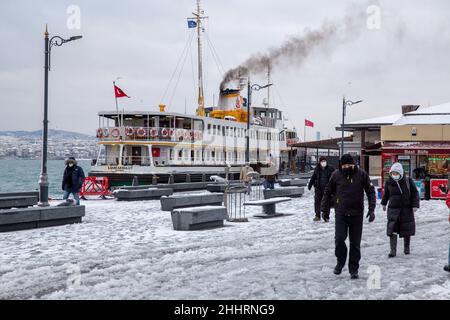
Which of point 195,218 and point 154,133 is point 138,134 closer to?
point 154,133

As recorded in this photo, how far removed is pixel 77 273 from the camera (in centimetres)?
754

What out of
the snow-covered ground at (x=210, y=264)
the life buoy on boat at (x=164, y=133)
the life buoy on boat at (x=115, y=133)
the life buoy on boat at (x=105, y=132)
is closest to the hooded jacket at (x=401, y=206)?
the snow-covered ground at (x=210, y=264)

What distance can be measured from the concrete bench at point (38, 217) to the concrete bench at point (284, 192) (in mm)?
8200

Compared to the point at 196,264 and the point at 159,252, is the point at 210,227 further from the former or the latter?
the point at 196,264

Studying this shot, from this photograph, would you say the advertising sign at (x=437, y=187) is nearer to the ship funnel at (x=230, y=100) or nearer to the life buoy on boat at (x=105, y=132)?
the life buoy on boat at (x=105, y=132)

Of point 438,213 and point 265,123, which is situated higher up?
point 265,123

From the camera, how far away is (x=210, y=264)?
27.0 feet

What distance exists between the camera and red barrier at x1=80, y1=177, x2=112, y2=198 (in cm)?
2212

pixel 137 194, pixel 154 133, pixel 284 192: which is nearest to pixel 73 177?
pixel 137 194

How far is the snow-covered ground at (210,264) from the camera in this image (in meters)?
6.50

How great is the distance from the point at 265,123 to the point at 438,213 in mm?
33632

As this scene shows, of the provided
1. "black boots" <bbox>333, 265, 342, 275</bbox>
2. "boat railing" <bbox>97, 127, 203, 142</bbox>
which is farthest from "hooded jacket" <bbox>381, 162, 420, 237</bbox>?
"boat railing" <bbox>97, 127, 203, 142</bbox>

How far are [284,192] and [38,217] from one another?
441 inches
